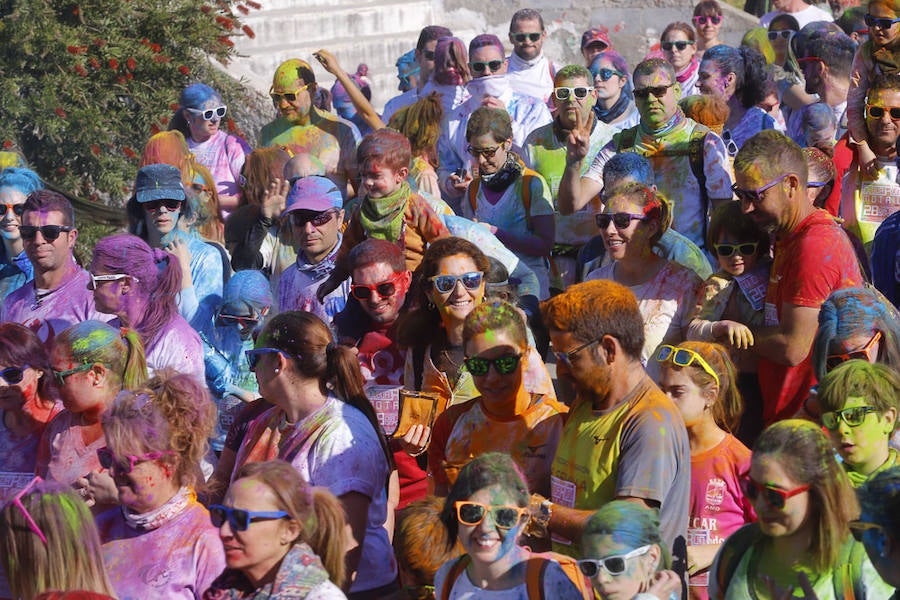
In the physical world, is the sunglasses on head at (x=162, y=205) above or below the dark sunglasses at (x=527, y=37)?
below

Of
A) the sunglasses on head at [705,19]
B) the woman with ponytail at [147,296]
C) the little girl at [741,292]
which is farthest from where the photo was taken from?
the sunglasses on head at [705,19]

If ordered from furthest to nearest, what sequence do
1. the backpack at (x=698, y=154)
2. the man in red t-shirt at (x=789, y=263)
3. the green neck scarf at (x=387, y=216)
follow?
1. the backpack at (x=698, y=154)
2. the green neck scarf at (x=387, y=216)
3. the man in red t-shirt at (x=789, y=263)

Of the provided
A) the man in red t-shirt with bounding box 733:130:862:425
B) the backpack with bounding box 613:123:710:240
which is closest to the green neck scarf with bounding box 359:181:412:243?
the backpack with bounding box 613:123:710:240

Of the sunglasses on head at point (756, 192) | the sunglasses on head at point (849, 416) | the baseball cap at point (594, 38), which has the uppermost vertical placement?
the sunglasses on head at point (756, 192)

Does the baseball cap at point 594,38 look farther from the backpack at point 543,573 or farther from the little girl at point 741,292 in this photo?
the backpack at point 543,573

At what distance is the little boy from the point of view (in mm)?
6910

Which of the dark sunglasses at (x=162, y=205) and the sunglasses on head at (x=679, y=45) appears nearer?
the dark sunglasses at (x=162, y=205)

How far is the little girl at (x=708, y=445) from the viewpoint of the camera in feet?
16.3

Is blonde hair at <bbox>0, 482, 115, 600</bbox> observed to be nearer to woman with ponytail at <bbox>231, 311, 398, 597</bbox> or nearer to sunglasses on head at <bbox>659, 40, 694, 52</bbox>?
woman with ponytail at <bbox>231, 311, 398, 597</bbox>

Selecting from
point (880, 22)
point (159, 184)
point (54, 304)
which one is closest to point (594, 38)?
point (880, 22)

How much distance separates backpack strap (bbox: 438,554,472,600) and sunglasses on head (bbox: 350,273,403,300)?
6.48ft

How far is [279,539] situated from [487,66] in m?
6.21

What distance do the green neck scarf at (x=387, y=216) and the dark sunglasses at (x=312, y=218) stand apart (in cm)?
24

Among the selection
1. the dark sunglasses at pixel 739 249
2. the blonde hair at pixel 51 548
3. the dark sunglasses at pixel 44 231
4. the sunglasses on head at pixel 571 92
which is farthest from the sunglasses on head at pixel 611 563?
the sunglasses on head at pixel 571 92
